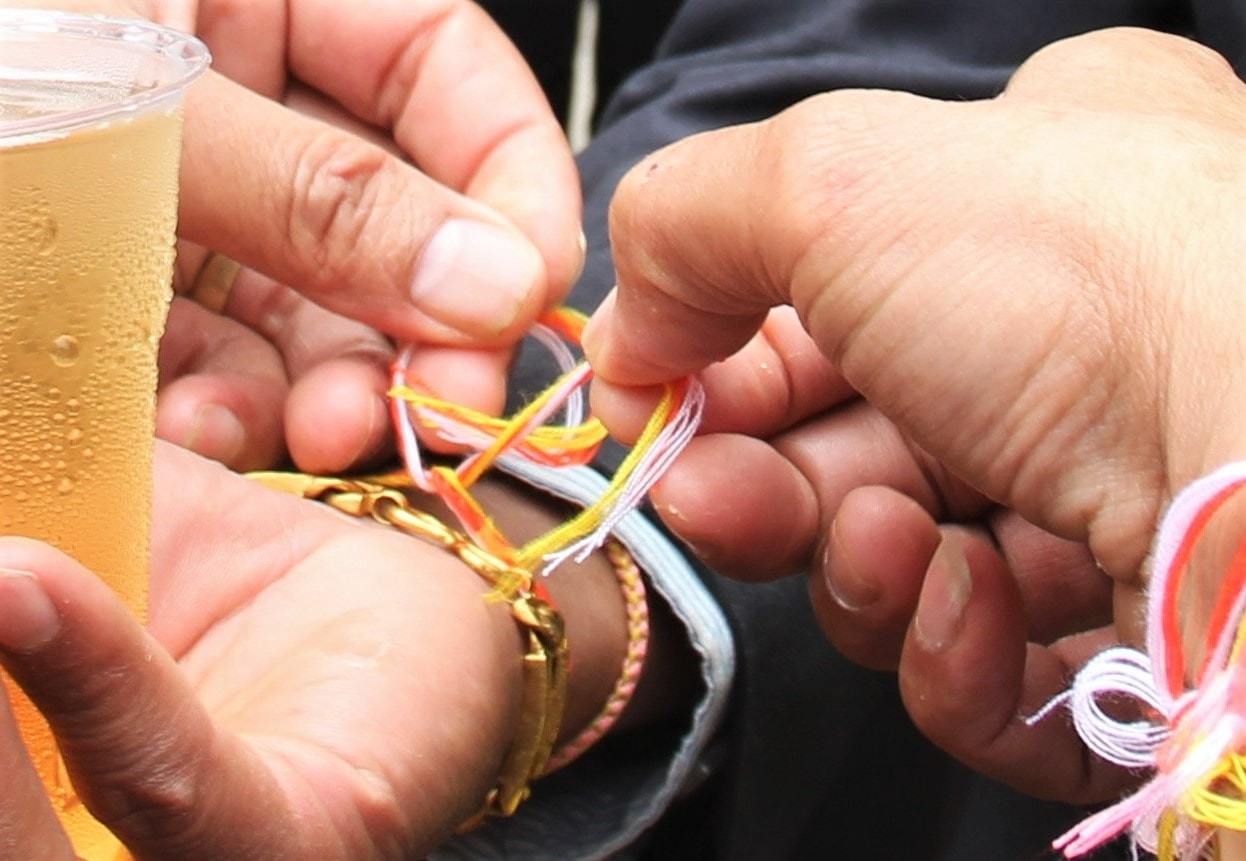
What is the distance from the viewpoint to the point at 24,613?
0.41m

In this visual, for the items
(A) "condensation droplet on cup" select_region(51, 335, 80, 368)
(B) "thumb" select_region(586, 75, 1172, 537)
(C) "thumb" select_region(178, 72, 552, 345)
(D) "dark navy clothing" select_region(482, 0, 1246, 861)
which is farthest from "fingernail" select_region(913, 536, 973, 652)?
(A) "condensation droplet on cup" select_region(51, 335, 80, 368)

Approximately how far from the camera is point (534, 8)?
1.58 m

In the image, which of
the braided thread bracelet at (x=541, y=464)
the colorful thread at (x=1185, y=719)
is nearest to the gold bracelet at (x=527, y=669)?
the braided thread bracelet at (x=541, y=464)

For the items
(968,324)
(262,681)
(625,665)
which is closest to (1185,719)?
(968,324)

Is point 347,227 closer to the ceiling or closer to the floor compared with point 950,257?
closer to the floor

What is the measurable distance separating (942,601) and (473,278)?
358mm

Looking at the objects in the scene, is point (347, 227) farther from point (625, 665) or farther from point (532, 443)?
point (625, 665)

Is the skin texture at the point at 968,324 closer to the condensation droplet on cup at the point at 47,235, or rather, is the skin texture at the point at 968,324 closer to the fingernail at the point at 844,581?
the fingernail at the point at 844,581

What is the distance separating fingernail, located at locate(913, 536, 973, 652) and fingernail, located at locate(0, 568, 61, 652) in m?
0.45

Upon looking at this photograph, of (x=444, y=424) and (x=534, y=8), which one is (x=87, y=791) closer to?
(x=444, y=424)

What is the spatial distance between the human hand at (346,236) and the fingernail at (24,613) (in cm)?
48

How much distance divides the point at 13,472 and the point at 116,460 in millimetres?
45

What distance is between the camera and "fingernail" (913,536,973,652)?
2.41 ft

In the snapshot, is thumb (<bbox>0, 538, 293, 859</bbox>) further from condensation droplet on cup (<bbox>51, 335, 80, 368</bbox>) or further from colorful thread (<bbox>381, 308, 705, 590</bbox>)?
colorful thread (<bbox>381, 308, 705, 590</bbox>)
